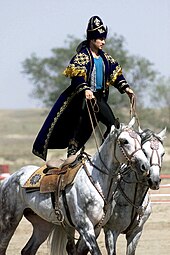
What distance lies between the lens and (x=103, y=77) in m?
9.66

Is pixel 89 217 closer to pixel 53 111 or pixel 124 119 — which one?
pixel 53 111

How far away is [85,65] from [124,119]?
138ft

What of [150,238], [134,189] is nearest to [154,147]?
[134,189]

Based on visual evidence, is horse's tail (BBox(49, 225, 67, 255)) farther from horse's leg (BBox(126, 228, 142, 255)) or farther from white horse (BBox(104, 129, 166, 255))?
horse's leg (BBox(126, 228, 142, 255))

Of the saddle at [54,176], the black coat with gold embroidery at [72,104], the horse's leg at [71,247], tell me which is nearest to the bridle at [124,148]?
the saddle at [54,176]

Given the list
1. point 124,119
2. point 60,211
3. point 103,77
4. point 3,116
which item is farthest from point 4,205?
point 3,116

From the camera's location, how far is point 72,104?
974 centimetres

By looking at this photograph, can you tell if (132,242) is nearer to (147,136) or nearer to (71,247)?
(71,247)

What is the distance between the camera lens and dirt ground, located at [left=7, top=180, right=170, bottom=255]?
477 inches

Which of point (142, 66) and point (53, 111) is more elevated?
point (142, 66)

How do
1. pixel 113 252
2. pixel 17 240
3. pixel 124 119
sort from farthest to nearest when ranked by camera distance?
1. pixel 124 119
2. pixel 17 240
3. pixel 113 252

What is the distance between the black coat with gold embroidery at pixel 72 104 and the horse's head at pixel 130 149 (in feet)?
2.83

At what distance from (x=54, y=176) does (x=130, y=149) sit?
1.19 metres

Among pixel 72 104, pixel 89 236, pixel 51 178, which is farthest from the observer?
pixel 72 104
